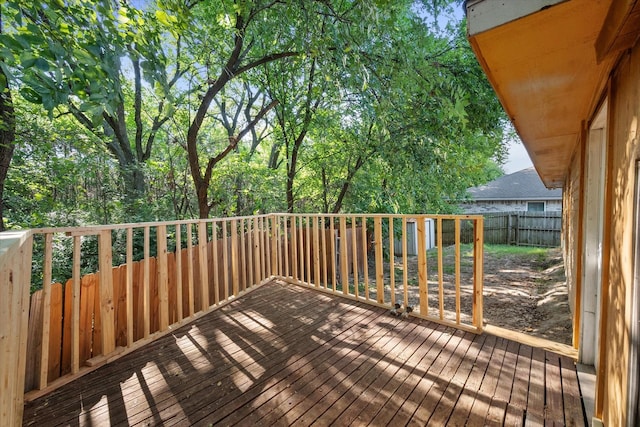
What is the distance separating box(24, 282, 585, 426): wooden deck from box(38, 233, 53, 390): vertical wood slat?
0.53 ft

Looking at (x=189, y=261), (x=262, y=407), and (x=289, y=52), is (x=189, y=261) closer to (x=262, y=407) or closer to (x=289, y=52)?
(x=262, y=407)

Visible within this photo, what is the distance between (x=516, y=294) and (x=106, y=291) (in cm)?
634

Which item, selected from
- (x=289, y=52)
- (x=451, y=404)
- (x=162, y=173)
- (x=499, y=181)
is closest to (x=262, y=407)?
(x=451, y=404)

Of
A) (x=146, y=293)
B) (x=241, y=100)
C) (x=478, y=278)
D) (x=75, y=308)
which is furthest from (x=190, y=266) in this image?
(x=241, y=100)

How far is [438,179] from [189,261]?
4746 mm

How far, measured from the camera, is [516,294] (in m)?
5.51

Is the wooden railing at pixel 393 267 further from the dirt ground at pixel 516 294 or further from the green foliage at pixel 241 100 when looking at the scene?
the green foliage at pixel 241 100

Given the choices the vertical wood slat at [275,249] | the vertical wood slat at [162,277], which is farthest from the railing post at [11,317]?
the vertical wood slat at [275,249]

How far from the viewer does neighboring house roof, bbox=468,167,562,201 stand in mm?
15149

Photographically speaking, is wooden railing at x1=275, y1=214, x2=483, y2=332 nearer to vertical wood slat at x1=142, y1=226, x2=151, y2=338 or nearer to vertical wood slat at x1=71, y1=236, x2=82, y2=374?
vertical wood slat at x1=142, y1=226, x2=151, y2=338

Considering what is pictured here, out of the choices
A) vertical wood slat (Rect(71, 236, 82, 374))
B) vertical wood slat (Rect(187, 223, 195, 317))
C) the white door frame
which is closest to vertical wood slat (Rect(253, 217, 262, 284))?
vertical wood slat (Rect(187, 223, 195, 317))

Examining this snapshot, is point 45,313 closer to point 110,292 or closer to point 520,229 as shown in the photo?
point 110,292

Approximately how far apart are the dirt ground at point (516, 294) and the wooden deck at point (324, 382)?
56.1 inches

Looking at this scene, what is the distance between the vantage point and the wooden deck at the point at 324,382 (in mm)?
1710
